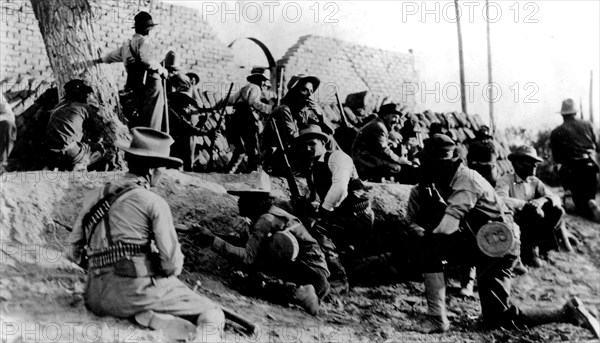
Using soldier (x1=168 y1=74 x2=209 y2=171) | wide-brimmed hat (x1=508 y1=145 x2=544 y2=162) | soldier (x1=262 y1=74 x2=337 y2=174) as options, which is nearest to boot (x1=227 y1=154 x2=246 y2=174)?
soldier (x1=168 y1=74 x2=209 y2=171)

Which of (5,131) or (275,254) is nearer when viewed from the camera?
(275,254)

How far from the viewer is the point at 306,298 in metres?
4.96

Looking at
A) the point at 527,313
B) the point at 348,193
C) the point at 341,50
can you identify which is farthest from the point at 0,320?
the point at 341,50

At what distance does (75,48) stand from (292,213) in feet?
10.9

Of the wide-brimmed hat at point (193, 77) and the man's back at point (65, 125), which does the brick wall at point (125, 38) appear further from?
the man's back at point (65, 125)

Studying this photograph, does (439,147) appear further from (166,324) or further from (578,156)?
(578,156)

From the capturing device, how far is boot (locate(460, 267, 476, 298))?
6.26 meters

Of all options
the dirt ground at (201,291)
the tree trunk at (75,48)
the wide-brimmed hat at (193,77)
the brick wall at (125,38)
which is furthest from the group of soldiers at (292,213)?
the brick wall at (125,38)

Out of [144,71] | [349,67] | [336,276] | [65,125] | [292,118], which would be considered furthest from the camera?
[349,67]

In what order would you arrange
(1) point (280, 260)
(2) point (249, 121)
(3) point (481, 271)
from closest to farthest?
1. (1) point (280, 260)
2. (3) point (481, 271)
3. (2) point (249, 121)

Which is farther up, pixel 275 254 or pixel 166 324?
pixel 166 324

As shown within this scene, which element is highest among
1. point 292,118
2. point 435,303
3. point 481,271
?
point 292,118

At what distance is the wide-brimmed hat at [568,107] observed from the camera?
367 inches

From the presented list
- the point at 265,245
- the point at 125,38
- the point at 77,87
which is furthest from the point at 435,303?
the point at 125,38
